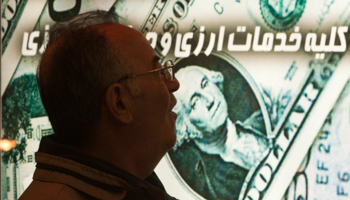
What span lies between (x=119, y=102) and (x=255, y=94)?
0.98 m

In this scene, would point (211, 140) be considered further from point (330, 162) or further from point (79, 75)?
point (79, 75)

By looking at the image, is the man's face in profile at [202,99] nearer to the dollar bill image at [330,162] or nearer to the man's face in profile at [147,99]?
the dollar bill image at [330,162]

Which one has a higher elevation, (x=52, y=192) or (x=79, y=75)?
(x=79, y=75)

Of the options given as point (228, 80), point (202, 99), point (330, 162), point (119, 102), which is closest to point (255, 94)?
point (228, 80)

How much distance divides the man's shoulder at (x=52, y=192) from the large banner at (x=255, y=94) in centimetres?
107

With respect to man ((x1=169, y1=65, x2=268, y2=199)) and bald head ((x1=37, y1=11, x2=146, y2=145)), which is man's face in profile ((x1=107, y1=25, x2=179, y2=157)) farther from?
man ((x1=169, y1=65, x2=268, y2=199))

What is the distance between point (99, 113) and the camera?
1.30 metres

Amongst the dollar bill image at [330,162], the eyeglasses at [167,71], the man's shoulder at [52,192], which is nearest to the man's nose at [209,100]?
the dollar bill image at [330,162]

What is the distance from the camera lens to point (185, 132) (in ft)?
7.43

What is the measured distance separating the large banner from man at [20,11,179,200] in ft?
2.77

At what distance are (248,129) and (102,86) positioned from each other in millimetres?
1031

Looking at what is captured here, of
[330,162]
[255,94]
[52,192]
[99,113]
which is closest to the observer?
[52,192]

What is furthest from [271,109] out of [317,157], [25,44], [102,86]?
[25,44]

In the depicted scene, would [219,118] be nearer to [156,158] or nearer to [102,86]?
[156,158]
